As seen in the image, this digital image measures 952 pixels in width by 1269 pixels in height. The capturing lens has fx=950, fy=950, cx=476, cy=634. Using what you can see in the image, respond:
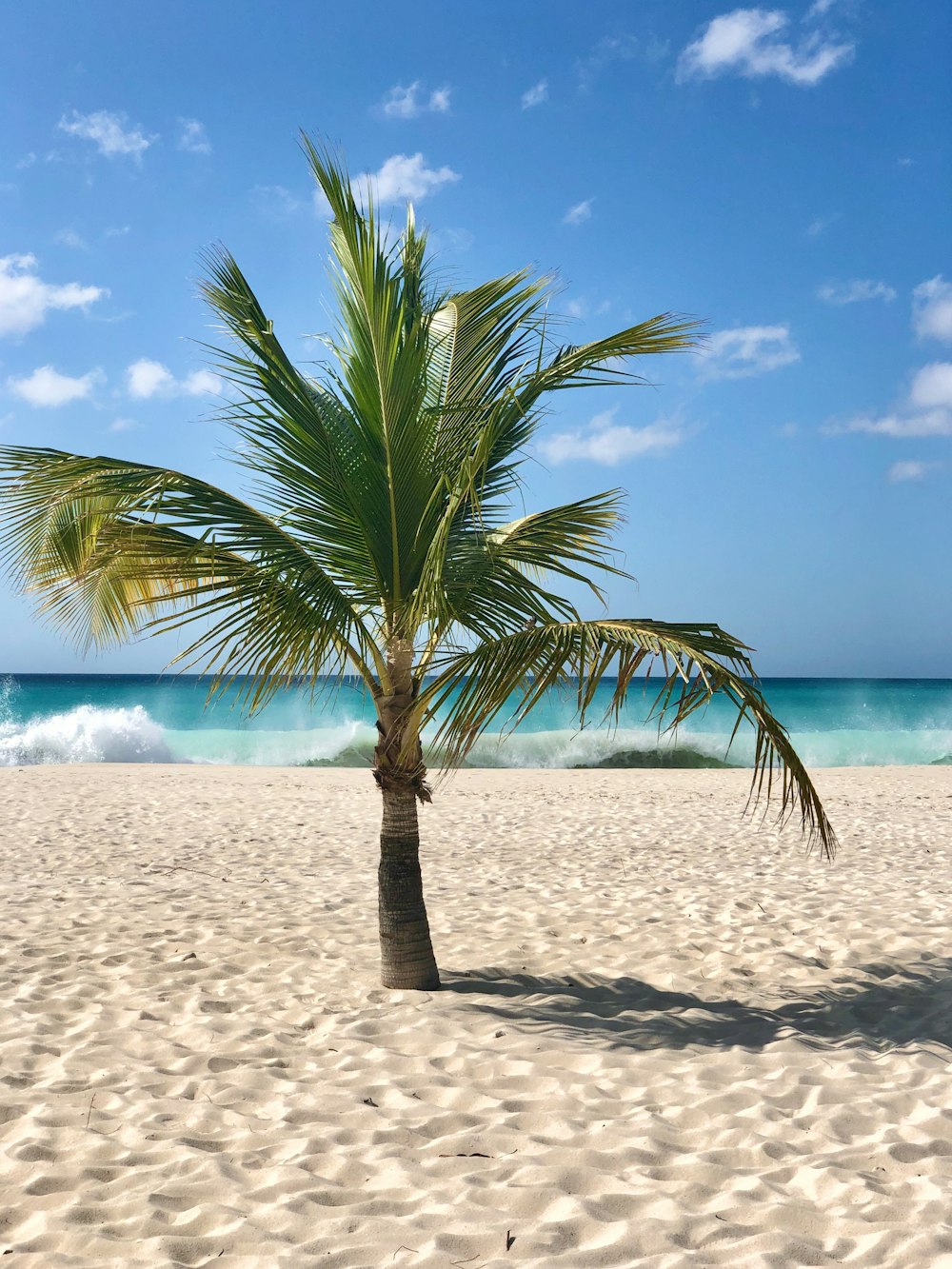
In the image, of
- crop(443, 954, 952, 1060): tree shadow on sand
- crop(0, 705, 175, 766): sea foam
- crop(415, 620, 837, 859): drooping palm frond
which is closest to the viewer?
crop(415, 620, 837, 859): drooping palm frond

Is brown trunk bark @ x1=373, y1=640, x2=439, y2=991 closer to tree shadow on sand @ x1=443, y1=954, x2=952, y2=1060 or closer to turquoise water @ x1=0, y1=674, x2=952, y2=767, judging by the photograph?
tree shadow on sand @ x1=443, y1=954, x2=952, y2=1060

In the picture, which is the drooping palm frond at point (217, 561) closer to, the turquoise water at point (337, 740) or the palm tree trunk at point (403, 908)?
the palm tree trunk at point (403, 908)

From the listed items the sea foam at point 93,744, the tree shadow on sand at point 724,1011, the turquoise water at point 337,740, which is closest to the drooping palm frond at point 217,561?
the tree shadow on sand at point 724,1011

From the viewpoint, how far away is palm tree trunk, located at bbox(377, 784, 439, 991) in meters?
5.47

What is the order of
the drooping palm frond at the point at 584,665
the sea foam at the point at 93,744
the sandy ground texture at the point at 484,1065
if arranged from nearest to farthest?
1. the sandy ground texture at the point at 484,1065
2. the drooping palm frond at the point at 584,665
3. the sea foam at the point at 93,744

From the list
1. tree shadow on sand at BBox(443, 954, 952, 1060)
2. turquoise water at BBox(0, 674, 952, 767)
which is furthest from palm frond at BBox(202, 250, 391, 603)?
turquoise water at BBox(0, 674, 952, 767)

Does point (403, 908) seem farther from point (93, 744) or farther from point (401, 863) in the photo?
point (93, 744)

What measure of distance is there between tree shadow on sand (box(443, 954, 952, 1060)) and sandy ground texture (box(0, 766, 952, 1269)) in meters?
0.02

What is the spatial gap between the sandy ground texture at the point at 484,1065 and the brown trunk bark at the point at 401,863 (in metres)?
0.26

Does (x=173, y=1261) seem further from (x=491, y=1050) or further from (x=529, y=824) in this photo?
(x=529, y=824)

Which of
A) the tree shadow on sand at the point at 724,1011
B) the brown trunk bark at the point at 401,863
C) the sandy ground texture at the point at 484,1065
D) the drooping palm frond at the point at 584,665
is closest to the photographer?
the sandy ground texture at the point at 484,1065

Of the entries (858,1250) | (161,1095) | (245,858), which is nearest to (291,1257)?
(161,1095)

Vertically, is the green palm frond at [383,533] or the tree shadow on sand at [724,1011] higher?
the green palm frond at [383,533]

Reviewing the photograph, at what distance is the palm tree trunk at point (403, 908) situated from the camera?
5473mm
